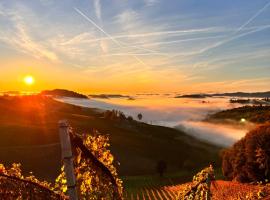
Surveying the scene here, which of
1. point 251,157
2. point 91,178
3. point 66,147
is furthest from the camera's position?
point 251,157

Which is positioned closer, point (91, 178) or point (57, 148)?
point (91, 178)

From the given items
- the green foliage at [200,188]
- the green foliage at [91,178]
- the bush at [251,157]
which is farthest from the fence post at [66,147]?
A: the bush at [251,157]

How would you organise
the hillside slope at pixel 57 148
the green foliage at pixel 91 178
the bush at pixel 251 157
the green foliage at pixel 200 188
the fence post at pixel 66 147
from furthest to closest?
the hillside slope at pixel 57 148 → the bush at pixel 251 157 → the green foliage at pixel 200 188 → the green foliage at pixel 91 178 → the fence post at pixel 66 147

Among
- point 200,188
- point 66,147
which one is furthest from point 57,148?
point 66,147

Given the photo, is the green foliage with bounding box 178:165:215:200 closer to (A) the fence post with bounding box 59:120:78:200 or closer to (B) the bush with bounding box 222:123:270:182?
(A) the fence post with bounding box 59:120:78:200

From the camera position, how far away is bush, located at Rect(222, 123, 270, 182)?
55.9 m

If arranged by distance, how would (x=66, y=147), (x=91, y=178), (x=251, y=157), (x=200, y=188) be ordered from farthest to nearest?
1. (x=251, y=157)
2. (x=200, y=188)
3. (x=91, y=178)
4. (x=66, y=147)

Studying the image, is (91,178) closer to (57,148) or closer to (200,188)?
(200,188)

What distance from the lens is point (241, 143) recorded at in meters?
63.2

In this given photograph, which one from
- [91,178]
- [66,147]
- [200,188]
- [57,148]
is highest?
[66,147]

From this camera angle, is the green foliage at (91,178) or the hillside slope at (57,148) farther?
the hillside slope at (57,148)

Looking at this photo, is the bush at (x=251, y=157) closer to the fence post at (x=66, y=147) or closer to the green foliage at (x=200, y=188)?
the green foliage at (x=200, y=188)

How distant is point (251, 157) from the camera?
5822cm

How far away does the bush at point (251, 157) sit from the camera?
55.9 m
